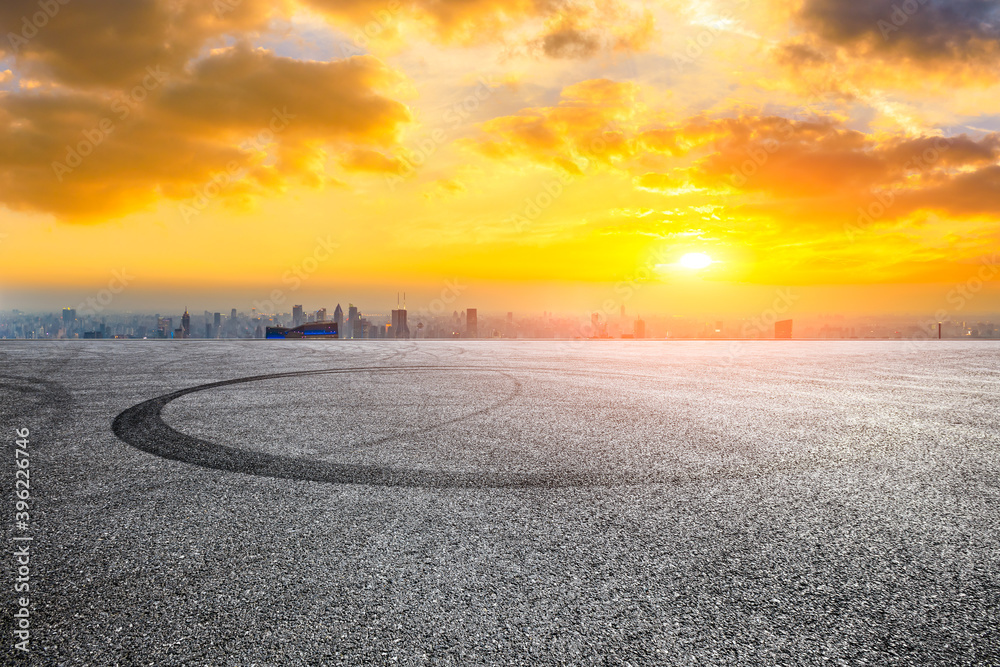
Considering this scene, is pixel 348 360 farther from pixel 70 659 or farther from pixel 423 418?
pixel 70 659

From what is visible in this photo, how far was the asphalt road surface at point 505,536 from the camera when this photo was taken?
9.39 ft

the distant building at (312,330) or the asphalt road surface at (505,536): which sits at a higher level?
the distant building at (312,330)

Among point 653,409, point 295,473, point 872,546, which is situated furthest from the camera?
point 653,409

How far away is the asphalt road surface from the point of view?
2.86m

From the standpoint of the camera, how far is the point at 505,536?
416 centimetres

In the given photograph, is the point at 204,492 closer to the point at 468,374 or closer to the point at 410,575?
the point at 410,575

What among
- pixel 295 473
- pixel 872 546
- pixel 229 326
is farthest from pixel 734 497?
pixel 229 326

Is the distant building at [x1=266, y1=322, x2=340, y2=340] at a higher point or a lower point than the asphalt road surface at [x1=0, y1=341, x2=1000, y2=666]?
higher

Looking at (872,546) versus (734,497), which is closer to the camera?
(872,546)

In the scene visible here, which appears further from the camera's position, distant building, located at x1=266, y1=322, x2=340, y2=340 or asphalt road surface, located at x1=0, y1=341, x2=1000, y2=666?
distant building, located at x1=266, y1=322, x2=340, y2=340

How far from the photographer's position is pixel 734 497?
16.7ft

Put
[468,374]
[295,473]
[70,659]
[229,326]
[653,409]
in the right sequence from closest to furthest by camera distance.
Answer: [70,659], [295,473], [653,409], [468,374], [229,326]

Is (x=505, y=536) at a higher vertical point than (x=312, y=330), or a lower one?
lower

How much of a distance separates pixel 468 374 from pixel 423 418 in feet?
20.4
